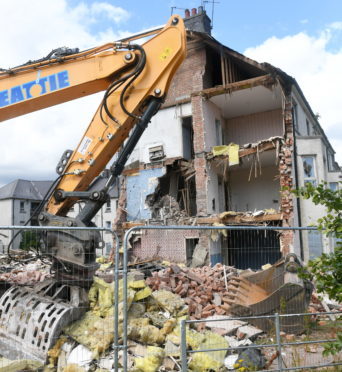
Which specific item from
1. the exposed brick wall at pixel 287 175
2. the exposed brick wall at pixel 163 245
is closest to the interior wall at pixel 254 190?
the exposed brick wall at pixel 287 175

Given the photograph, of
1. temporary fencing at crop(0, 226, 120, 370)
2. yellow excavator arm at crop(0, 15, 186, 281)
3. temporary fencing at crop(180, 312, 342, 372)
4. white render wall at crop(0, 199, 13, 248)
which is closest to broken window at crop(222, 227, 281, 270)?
temporary fencing at crop(180, 312, 342, 372)

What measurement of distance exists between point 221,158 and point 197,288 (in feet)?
34.8

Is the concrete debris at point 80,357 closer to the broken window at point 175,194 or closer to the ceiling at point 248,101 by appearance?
the broken window at point 175,194

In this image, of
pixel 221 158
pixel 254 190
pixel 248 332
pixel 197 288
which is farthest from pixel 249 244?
pixel 254 190

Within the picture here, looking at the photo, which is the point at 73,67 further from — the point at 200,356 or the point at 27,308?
the point at 200,356

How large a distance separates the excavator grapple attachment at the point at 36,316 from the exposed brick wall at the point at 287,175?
11.9 m

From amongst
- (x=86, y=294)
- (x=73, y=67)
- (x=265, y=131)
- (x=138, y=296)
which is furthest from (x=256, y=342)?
(x=265, y=131)

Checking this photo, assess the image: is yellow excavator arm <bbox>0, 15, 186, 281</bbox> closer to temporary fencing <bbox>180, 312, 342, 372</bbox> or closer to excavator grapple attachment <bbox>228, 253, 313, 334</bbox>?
temporary fencing <bbox>180, 312, 342, 372</bbox>

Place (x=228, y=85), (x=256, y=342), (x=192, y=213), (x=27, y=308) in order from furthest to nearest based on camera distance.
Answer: (x=192, y=213) → (x=228, y=85) → (x=256, y=342) → (x=27, y=308)

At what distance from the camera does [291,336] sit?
7.50 metres

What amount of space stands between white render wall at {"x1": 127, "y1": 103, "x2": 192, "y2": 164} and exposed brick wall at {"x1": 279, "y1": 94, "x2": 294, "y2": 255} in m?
5.01

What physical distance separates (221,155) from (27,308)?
13.8m

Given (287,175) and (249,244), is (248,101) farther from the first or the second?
(249,244)

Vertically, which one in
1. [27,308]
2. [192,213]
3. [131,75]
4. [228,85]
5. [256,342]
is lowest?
[256,342]
